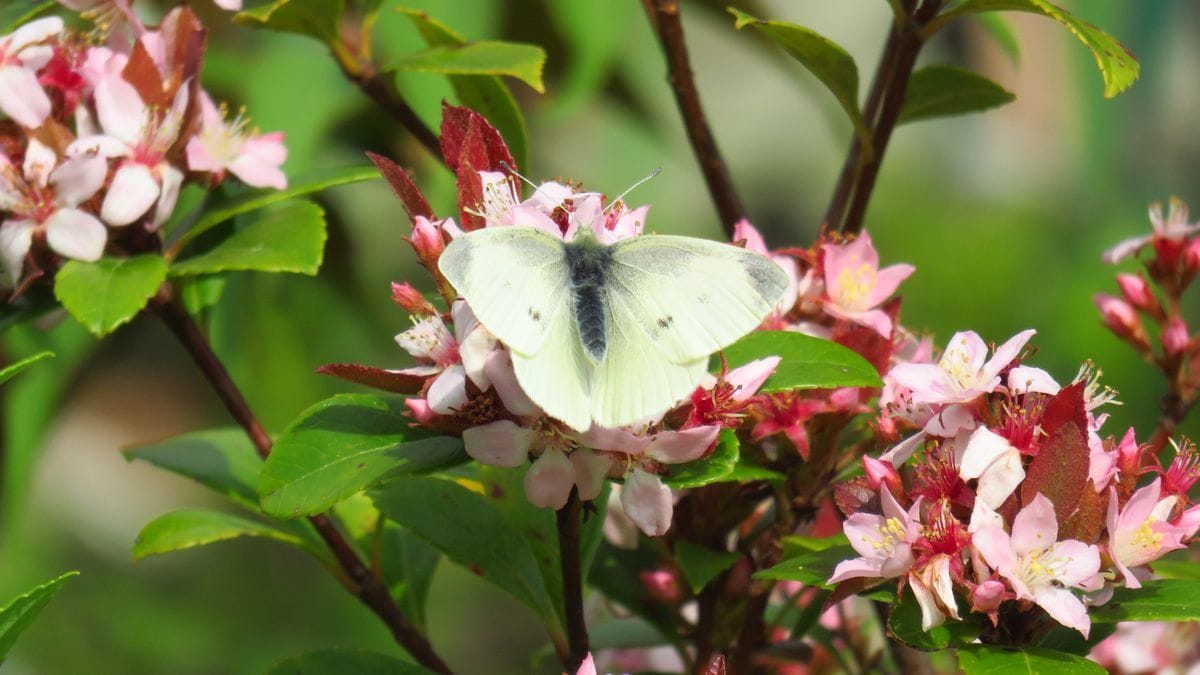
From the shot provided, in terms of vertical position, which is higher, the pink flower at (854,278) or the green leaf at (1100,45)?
the green leaf at (1100,45)

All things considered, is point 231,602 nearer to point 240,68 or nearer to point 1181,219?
point 240,68

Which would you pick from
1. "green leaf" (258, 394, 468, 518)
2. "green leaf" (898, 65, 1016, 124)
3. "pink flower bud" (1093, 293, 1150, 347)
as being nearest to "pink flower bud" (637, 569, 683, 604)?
"green leaf" (258, 394, 468, 518)

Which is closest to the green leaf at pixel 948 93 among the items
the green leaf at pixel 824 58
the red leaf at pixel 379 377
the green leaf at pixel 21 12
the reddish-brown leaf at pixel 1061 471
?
the green leaf at pixel 824 58

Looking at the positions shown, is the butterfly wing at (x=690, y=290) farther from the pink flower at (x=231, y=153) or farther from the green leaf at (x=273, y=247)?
the pink flower at (x=231, y=153)

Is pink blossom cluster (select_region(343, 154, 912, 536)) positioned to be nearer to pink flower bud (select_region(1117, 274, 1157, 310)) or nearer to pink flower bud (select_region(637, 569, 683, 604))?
pink flower bud (select_region(637, 569, 683, 604))

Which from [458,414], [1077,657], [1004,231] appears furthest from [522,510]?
[1004,231]

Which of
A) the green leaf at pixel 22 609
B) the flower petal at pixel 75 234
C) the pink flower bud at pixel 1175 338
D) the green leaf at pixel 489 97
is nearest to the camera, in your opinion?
the green leaf at pixel 22 609
